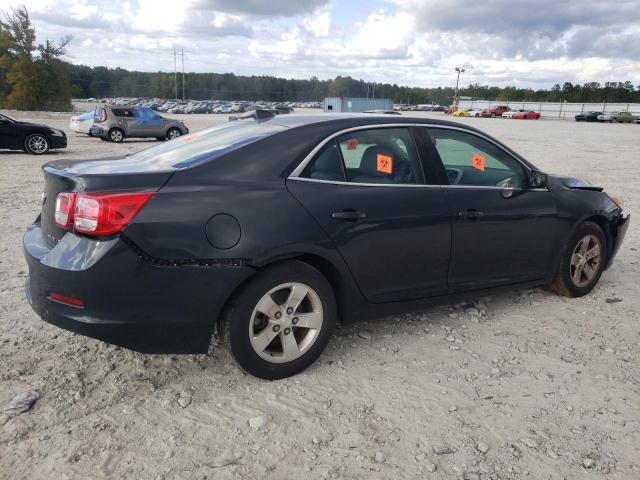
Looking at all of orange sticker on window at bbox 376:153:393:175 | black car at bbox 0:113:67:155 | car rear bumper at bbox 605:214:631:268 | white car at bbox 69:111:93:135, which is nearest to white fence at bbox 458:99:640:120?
white car at bbox 69:111:93:135

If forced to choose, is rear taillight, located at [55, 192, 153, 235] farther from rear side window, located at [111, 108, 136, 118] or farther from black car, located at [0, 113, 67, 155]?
rear side window, located at [111, 108, 136, 118]

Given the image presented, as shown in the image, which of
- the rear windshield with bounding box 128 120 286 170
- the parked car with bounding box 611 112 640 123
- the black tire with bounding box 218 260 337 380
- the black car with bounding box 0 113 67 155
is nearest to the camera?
the black tire with bounding box 218 260 337 380

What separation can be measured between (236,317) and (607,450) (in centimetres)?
208

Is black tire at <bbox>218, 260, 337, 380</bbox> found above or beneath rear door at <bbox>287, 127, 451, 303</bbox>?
beneath

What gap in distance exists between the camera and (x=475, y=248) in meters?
4.05

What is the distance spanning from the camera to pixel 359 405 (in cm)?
318

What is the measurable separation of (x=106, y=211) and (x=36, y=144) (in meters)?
15.2

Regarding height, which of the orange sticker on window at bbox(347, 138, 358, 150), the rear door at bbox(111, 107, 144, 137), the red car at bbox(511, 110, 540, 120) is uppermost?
the orange sticker on window at bbox(347, 138, 358, 150)

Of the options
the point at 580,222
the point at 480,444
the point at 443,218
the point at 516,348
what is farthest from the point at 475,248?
the point at 480,444

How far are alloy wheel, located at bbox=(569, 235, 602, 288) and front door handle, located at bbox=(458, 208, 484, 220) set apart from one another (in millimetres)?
1296

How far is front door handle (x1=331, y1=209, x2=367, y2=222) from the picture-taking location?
3374mm

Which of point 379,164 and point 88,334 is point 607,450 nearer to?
point 379,164

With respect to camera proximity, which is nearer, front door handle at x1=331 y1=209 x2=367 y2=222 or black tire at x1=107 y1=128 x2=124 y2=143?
front door handle at x1=331 y1=209 x2=367 y2=222

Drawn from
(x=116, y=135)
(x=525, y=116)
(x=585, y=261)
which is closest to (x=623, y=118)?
(x=525, y=116)
